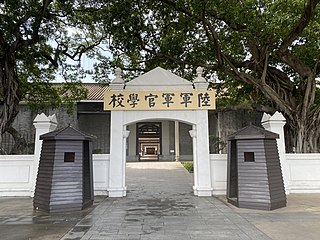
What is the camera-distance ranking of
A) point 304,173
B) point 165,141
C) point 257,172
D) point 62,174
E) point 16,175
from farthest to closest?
point 165,141 → point 304,173 → point 16,175 → point 257,172 → point 62,174

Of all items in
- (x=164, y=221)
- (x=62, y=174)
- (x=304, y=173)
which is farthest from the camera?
(x=304, y=173)

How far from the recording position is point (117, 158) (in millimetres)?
6625

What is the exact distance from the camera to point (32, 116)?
14.2 m

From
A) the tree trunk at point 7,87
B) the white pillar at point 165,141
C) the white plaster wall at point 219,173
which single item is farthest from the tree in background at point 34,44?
the white pillar at point 165,141

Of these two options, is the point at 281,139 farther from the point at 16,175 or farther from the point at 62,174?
the point at 16,175

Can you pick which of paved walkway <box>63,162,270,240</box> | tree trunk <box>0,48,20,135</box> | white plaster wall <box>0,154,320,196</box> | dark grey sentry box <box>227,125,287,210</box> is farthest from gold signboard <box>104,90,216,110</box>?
tree trunk <box>0,48,20,135</box>

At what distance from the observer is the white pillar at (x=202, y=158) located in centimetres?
653

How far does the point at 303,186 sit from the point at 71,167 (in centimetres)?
580

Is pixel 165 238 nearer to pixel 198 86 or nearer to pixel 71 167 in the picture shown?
pixel 71 167

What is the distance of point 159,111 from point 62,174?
2.86 meters

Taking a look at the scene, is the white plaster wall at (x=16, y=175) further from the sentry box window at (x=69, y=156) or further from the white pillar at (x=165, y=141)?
the white pillar at (x=165, y=141)

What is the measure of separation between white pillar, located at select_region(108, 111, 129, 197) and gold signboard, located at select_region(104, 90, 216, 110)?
0.29 metres

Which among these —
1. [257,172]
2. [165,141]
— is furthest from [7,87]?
[165,141]

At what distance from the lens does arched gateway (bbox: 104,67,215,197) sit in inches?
260
